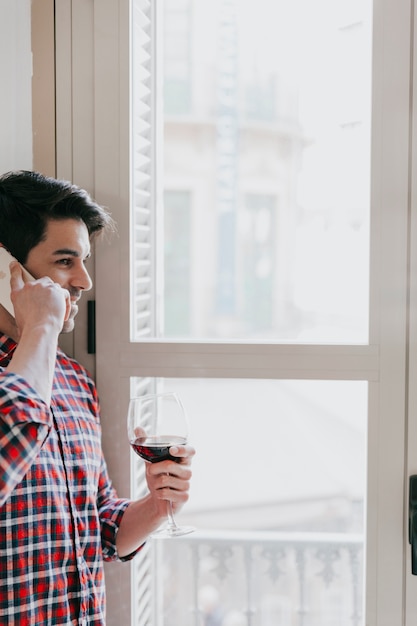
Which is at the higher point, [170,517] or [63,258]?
[63,258]

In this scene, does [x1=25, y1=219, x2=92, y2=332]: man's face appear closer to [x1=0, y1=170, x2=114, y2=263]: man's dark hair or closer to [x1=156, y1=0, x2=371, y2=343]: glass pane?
[x1=0, y1=170, x2=114, y2=263]: man's dark hair

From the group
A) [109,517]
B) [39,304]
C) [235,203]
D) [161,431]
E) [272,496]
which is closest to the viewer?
[39,304]

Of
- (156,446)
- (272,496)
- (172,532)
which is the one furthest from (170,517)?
(272,496)

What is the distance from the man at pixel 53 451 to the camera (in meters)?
0.95

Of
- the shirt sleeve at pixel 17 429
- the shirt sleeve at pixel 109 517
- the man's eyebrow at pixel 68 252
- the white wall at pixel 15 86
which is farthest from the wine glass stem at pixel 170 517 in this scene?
the white wall at pixel 15 86

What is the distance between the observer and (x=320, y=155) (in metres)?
4.24

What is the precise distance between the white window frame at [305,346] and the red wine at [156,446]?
27cm

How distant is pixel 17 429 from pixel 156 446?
292 millimetres

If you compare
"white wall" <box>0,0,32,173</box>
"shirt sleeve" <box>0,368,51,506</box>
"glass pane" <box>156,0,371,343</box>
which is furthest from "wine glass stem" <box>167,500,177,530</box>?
"glass pane" <box>156,0,371,343</box>

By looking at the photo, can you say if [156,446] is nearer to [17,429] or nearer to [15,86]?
[17,429]

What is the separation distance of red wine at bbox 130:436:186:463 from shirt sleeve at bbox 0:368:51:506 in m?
0.24

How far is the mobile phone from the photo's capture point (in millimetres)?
1145

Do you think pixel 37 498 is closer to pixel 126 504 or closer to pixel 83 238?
pixel 126 504

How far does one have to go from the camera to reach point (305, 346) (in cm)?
137
